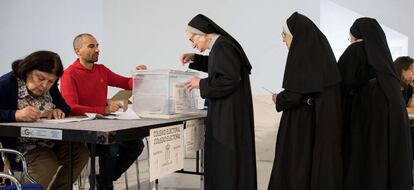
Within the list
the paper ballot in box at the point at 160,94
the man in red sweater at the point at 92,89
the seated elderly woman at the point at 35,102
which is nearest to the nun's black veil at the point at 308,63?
the paper ballot in box at the point at 160,94

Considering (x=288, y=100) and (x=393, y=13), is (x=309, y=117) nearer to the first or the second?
(x=288, y=100)

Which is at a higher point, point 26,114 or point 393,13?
point 393,13

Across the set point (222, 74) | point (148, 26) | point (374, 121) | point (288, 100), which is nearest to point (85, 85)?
point (222, 74)

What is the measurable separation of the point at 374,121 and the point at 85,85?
198cm

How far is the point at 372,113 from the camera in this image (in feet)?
7.34

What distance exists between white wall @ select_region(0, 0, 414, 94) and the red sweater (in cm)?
108

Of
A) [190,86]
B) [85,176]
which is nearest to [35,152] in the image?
[190,86]

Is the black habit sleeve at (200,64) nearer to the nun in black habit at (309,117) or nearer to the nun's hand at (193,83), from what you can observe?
the nun's hand at (193,83)

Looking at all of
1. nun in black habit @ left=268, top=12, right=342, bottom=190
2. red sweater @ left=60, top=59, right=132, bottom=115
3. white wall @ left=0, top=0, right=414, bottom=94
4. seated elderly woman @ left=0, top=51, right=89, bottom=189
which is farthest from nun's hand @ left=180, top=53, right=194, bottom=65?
white wall @ left=0, top=0, right=414, bottom=94

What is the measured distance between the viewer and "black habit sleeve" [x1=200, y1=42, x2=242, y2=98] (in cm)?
202

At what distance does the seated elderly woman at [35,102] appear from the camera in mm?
1829

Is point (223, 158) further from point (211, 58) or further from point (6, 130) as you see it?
point (6, 130)

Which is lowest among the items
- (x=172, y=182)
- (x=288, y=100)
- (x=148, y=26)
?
(x=172, y=182)

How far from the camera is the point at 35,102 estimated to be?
203 centimetres
